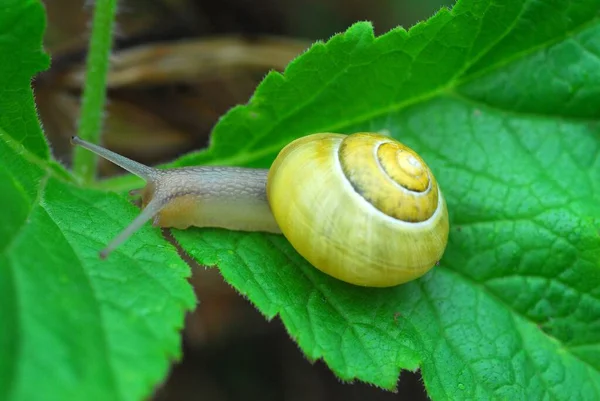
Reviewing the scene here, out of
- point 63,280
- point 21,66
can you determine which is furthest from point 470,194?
point 21,66

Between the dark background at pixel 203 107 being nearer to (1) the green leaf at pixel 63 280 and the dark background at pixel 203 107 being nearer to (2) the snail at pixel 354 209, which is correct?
(1) the green leaf at pixel 63 280

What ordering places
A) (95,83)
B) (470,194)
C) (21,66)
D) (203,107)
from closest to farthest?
(21,66) → (470,194) → (95,83) → (203,107)

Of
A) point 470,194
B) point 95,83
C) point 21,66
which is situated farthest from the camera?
point 95,83

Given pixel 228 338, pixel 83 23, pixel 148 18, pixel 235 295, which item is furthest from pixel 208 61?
pixel 228 338

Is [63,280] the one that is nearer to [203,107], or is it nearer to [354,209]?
[354,209]

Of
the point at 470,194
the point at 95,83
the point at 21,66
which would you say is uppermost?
the point at 21,66

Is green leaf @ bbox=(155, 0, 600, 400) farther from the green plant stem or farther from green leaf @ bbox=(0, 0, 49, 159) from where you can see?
green leaf @ bbox=(0, 0, 49, 159)

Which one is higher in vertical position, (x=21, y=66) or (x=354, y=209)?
(x=21, y=66)

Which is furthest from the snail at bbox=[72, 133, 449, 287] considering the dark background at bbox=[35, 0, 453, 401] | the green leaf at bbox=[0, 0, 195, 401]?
the dark background at bbox=[35, 0, 453, 401]
